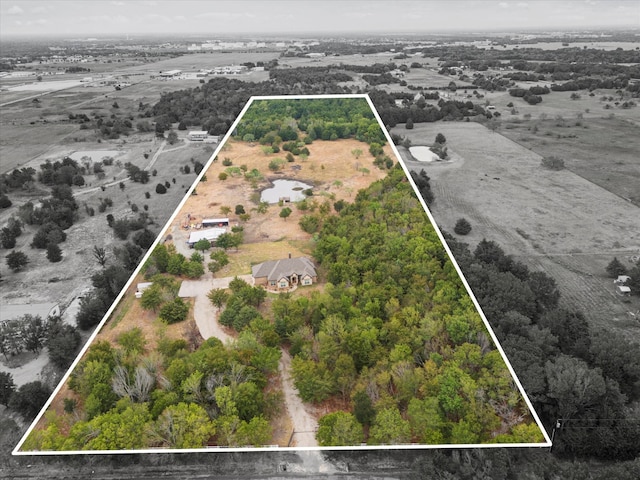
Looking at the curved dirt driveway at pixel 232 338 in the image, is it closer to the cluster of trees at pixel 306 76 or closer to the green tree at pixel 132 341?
the green tree at pixel 132 341

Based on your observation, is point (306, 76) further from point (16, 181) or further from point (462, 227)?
point (462, 227)

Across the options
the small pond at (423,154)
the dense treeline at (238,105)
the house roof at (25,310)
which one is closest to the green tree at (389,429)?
the house roof at (25,310)

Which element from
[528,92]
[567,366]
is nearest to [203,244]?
A: [567,366]

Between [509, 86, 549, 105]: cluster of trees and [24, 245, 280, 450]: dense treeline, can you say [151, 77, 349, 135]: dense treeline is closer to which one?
[509, 86, 549, 105]: cluster of trees

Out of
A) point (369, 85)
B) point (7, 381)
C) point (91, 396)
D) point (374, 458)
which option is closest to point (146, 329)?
point (91, 396)

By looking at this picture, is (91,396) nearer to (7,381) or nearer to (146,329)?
(146,329)

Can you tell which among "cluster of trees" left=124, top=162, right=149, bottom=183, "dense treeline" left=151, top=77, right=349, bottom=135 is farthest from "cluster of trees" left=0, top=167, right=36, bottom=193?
"dense treeline" left=151, top=77, right=349, bottom=135
